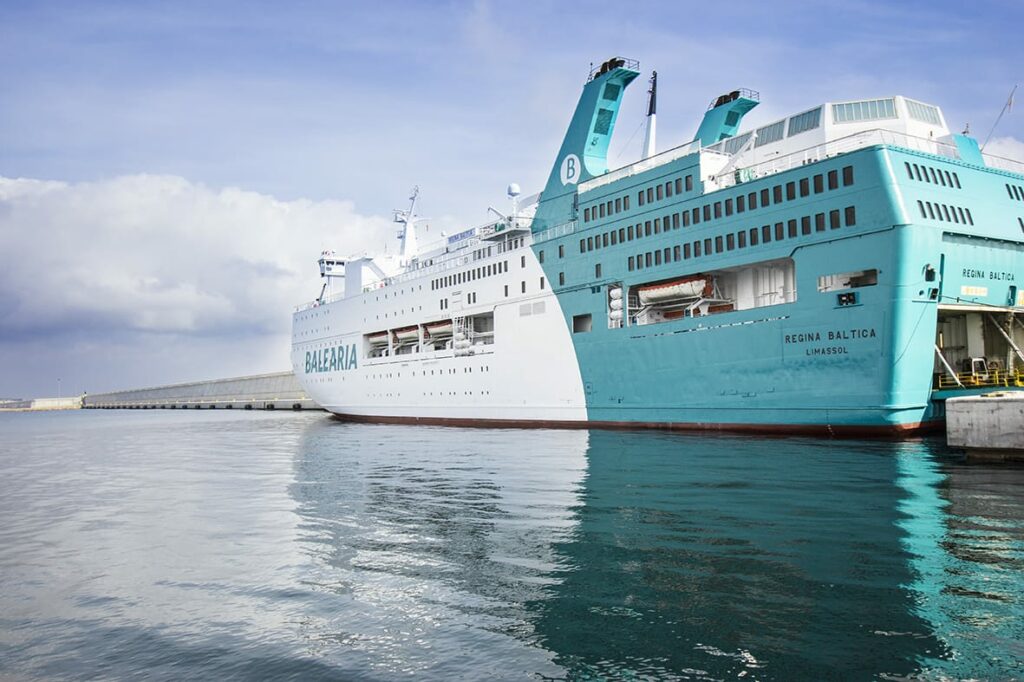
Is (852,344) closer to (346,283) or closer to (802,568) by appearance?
(802,568)

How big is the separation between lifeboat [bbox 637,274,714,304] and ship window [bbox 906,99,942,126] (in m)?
9.02

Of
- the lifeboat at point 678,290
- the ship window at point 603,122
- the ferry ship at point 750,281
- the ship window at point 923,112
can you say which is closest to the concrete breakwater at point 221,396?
the ferry ship at point 750,281

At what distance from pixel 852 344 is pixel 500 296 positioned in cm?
1829

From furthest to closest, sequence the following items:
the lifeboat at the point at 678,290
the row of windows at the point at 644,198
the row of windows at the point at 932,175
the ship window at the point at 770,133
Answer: the row of windows at the point at 644,198 → the ship window at the point at 770,133 → the lifeboat at the point at 678,290 → the row of windows at the point at 932,175

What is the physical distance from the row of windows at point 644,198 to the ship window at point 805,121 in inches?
161

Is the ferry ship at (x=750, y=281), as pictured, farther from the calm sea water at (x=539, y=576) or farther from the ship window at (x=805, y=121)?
the calm sea water at (x=539, y=576)

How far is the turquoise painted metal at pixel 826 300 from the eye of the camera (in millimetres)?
21141

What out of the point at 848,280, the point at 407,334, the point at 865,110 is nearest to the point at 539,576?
the point at 848,280

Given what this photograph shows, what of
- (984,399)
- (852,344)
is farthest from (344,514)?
(852,344)

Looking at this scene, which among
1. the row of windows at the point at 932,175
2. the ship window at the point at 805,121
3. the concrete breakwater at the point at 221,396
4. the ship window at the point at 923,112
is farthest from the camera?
the concrete breakwater at the point at 221,396

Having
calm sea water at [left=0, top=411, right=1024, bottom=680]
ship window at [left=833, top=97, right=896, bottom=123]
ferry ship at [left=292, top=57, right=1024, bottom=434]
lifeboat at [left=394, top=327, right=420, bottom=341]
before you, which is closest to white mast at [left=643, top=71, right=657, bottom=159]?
ferry ship at [left=292, top=57, right=1024, bottom=434]

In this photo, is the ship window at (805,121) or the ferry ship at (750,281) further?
the ship window at (805,121)

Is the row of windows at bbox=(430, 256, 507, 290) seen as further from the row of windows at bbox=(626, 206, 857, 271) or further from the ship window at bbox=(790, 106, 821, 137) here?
the ship window at bbox=(790, 106, 821, 137)

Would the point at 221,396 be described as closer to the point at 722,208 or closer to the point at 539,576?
the point at 722,208
